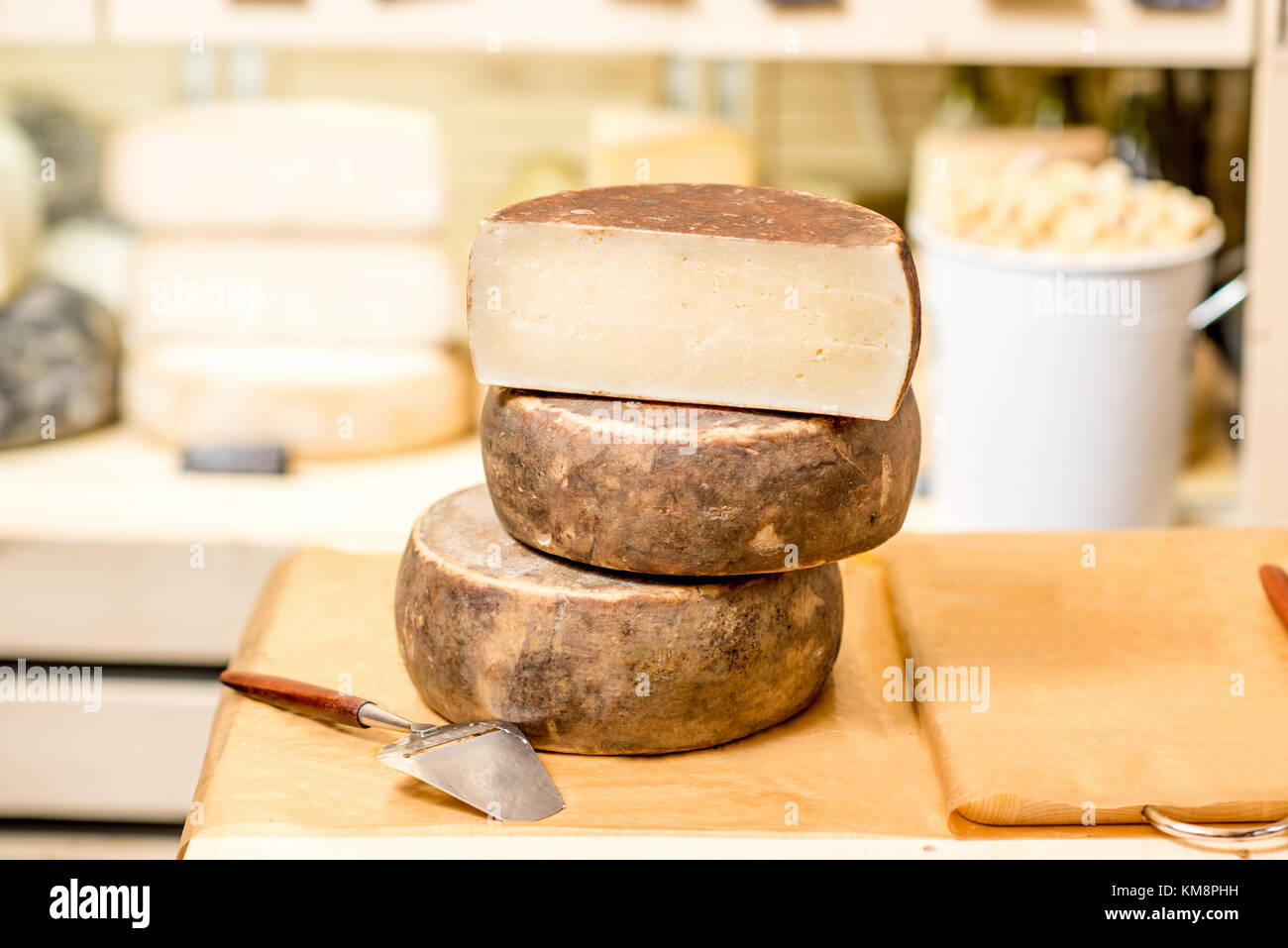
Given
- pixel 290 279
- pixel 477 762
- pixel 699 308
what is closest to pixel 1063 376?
pixel 699 308

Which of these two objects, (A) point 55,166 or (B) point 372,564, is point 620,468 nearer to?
(B) point 372,564

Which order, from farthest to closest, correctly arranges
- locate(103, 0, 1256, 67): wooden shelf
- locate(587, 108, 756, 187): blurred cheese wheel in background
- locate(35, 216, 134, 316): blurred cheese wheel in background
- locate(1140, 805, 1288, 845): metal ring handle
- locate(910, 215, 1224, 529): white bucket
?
locate(35, 216, 134, 316): blurred cheese wheel in background < locate(587, 108, 756, 187): blurred cheese wheel in background < locate(103, 0, 1256, 67): wooden shelf < locate(910, 215, 1224, 529): white bucket < locate(1140, 805, 1288, 845): metal ring handle

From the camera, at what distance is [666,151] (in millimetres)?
1757

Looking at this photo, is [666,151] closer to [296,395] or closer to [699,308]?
[296,395]

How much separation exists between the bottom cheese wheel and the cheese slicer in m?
0.03

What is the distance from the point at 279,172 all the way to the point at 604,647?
1.08 metres

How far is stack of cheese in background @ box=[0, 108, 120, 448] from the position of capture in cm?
183

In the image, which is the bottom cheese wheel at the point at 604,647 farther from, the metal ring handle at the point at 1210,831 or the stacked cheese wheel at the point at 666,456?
the metal ring handle at the point at 1210,831

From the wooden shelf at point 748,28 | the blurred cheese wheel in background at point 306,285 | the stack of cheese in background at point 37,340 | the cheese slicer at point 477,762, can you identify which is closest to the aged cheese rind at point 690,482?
the cheese slicer at point 477,762

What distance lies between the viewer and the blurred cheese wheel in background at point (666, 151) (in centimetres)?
175

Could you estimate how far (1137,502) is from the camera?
1566 millimetres

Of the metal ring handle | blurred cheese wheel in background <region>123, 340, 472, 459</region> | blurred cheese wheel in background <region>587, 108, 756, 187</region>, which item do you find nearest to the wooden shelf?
blurred cheese wheel in background <region>587, 108, 756, 187</region>

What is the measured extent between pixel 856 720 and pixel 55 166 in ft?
4.98

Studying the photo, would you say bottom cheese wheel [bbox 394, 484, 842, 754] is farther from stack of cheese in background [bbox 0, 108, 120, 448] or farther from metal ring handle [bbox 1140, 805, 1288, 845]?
stack of cheese in background [bbox 0, 108, 120, 448]
